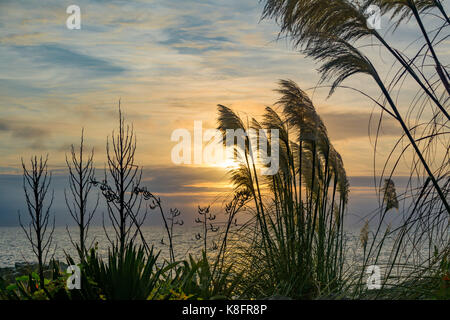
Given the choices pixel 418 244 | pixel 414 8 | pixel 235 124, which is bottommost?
pixel 418 244

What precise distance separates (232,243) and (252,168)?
42.9 inches

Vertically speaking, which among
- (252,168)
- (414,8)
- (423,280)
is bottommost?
(423,280)

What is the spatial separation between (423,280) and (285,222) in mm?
1758

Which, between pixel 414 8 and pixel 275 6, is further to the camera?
pixel 275 6

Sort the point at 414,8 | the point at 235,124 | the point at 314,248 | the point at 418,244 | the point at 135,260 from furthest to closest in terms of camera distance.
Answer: the point at 235,124
the point at 314,248
the point at 418,244
the point at 414,8
the point at 135,260

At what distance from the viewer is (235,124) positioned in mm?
5953

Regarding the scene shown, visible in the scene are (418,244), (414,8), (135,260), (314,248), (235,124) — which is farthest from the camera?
(235,124)

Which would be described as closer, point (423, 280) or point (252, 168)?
point (423, 280)
